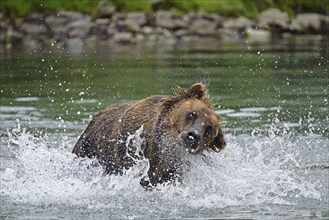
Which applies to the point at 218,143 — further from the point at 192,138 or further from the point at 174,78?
the point at 174,78

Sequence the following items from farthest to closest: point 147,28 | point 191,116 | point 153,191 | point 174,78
→ 1. point 147,28
2. point 174,78
3. point 153,191
4. point 191,116

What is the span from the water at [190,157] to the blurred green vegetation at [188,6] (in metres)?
14.0

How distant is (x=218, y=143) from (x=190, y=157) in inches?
13.7

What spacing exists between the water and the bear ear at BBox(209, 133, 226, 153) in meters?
0.31

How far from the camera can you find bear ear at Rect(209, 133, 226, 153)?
33.4 ft

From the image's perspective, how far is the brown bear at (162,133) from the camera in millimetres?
9734

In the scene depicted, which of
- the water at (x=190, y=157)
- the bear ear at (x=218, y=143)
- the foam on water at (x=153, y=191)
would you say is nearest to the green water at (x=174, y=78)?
the water at (x=190, y=157)

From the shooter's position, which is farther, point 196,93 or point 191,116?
point 196,93

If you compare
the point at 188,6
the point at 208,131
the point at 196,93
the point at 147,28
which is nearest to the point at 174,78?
the point at 196,93

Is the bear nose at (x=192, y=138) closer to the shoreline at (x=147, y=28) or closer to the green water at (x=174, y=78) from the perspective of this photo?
the green water at (x=174, y=78)

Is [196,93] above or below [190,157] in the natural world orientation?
above

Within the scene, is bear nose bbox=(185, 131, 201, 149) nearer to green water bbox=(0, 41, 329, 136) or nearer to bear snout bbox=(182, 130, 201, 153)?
bear snout bbox=(182, 130, 201, 153)

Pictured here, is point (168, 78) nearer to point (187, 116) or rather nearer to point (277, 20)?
point (187, 116)

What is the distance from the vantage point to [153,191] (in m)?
10.4
